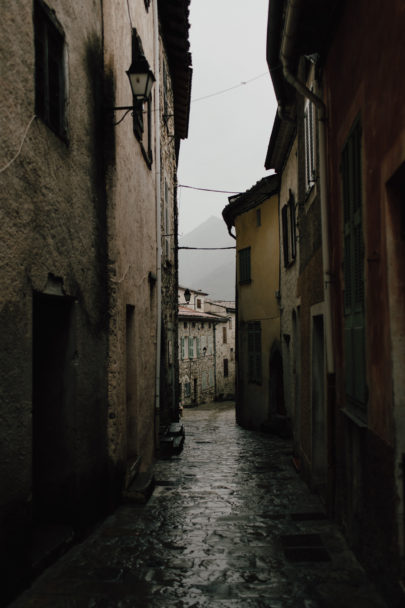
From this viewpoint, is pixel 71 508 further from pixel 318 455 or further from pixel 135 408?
pixel 318 455

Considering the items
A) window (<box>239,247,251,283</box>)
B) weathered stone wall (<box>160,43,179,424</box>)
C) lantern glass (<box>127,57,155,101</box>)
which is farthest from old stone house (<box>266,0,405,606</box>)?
window (<box>239,247,251,283</box>)

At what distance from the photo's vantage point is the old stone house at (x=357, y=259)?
3.55 metres

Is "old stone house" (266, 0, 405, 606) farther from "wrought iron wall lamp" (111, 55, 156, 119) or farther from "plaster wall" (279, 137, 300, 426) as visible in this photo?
"plaster wall" (279, 137, 300, 426)

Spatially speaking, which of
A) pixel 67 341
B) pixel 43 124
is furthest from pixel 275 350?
pixel 43 124

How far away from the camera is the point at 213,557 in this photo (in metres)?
5.16

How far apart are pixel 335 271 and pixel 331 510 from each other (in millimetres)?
2578

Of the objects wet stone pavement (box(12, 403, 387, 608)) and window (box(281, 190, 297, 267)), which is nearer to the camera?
wet stone pavement (box(12, 403, 387, 608))

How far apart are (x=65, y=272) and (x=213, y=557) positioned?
283 cm

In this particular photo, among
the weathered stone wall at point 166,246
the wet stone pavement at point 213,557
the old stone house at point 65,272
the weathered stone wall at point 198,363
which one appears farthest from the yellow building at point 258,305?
the weathered stone wall at point 198,363

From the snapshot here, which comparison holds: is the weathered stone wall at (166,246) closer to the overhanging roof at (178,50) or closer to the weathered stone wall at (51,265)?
the overhanging roof at (178,50)

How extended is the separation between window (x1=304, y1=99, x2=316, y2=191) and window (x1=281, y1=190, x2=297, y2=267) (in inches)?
131

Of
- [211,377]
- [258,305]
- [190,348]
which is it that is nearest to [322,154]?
[258,305]

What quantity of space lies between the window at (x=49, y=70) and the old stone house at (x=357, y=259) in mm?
2184

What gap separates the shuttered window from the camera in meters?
4.62
